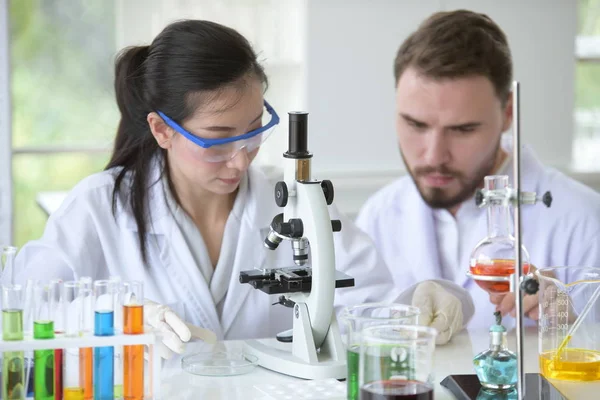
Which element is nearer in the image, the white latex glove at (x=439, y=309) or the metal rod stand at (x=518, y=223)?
the metal rod stand at (x=518, y=223)

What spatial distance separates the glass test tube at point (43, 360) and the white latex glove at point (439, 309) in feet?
3.09

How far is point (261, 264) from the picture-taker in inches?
92.7

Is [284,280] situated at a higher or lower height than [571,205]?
lower

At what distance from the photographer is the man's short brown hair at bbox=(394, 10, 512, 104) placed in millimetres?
2658

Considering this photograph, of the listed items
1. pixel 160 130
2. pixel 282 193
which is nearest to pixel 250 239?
pixel 160 130

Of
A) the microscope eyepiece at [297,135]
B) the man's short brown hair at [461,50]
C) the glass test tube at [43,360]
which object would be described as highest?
the man's short brown hair at [461,50]

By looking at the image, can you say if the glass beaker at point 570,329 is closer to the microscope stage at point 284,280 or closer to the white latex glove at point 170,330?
the microscope stage at point 284,280

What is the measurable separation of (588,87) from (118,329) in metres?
3.64

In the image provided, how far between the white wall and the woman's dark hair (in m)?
1.49

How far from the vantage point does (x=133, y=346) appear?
1508 millimetres

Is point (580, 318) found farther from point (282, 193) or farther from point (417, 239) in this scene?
point (417, 239)

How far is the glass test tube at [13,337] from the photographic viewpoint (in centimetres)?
146

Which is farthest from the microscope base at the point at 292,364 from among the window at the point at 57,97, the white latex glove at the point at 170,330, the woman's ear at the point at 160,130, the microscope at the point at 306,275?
the window at the point at 57,97

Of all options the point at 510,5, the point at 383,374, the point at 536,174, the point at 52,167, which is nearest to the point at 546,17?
the point at 510,5
